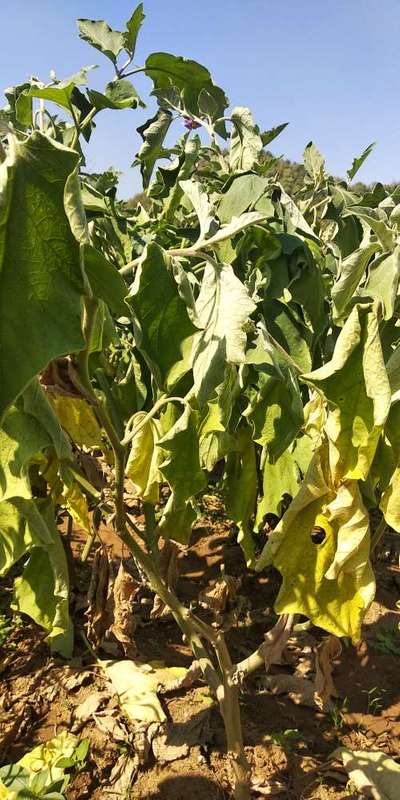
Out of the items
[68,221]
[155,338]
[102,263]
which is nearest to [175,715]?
[155,338]

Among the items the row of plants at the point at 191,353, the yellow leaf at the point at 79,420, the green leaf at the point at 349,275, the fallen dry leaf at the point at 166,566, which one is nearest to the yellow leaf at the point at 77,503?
the row of plants at the point at 191,353

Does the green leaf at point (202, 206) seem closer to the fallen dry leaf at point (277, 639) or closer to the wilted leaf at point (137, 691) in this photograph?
the fallen dry leaf at point (277, 639)

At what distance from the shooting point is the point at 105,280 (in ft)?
2.86

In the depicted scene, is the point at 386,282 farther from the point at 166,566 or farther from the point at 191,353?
the point at 166,566

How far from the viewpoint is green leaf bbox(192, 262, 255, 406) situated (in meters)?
0.87

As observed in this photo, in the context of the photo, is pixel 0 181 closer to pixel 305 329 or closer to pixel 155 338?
pixel 155 338

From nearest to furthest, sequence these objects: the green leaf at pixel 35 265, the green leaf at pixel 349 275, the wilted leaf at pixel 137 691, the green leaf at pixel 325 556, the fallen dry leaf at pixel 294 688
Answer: the green leaf at pixel 35 265 < the green leaf at pixel 349 275 < the green leaf at pixel 325 556 < the wilted leaf at pixel 137 691 < the fallen dry leaf at pixel 294 688

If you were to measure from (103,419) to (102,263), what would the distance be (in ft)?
1.19

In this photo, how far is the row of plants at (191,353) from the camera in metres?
0.67

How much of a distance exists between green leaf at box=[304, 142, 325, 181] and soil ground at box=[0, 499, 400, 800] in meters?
1.78

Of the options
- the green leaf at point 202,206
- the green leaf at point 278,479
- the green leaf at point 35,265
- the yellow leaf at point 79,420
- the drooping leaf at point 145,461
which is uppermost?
the green leaf at point 202,206

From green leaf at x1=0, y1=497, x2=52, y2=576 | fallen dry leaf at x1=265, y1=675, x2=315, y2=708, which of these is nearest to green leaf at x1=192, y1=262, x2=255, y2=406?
green leaf at x1=0, y1=497, x2=52, y2=576

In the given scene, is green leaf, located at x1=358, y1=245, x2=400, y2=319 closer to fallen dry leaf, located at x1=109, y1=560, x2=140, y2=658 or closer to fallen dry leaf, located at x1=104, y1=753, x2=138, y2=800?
fallen dry leaf, located at x1=109, y1=560, x2=140, y2=658

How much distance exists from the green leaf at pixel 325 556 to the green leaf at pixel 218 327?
1.05ft
